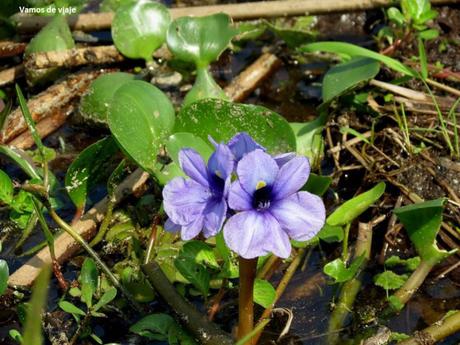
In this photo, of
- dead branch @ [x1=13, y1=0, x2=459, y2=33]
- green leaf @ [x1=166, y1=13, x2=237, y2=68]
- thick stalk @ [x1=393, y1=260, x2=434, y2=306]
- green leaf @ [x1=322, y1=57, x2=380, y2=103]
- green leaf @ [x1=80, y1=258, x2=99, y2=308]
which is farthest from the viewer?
dead branch @ [x1=13, y1=0, x2=459, y2=33]

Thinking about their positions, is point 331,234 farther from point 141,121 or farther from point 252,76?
point 252,76

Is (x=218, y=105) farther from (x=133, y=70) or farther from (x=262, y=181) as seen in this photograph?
(x=133, y=70)

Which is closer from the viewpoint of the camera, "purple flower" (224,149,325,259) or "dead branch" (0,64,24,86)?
"purple flower" (224,149,325,259)

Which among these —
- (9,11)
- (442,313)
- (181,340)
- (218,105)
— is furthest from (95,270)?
(9,11)

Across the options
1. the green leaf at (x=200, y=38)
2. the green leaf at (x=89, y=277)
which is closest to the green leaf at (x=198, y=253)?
the green leaf at (x=89, y=277)

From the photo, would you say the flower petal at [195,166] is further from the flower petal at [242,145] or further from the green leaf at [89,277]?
the green leaf at [89,277]

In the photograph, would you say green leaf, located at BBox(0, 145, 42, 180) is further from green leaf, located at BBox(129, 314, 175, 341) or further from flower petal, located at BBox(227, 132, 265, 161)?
flower petal, located at BBox(227, 132, 265, 161)

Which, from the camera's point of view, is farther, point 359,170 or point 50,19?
point 50,19

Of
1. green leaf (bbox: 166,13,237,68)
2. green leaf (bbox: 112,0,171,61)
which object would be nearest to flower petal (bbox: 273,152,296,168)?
green leaf (bbox: 166,13,237,68)
